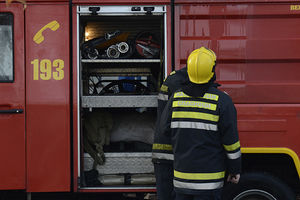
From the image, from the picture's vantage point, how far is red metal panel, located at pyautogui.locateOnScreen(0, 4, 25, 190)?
3.87m

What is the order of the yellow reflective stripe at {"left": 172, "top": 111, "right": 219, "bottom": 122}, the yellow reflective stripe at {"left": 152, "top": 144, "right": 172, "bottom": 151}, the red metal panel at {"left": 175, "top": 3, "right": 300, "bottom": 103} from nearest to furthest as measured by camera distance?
the yellow reflective stripe at {"left": 172, "top": 111, "right": 219, "bottom": 122}
the yellow reflective stripe at {"left": 152, "top": 144, "right": 172, "bottom": 151}
the red metal panel at {"left": 175, "top": 3, "right": 300, "bottom": 103}

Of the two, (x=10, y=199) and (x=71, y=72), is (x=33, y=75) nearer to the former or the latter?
(x=71, y=72)

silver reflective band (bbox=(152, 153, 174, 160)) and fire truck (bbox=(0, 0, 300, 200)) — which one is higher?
fire truck (bbox=(0, 0, 300, 200))

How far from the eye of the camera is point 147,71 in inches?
195

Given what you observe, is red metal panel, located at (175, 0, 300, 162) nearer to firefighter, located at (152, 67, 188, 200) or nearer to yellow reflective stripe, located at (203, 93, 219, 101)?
firefighter, located at (152, 67, 188, 200)

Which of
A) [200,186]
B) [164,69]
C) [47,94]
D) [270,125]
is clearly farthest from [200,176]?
[47,94]

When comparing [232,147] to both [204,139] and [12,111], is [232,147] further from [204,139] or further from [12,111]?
[12,111]

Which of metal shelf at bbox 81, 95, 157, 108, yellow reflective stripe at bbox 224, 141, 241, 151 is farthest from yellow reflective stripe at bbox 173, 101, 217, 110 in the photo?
metal shelf at bbox 81, 95, 157, 108

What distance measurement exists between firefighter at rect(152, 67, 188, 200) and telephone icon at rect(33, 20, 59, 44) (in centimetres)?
130

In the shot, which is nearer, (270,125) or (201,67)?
(201,67)

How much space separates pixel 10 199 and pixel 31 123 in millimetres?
1609

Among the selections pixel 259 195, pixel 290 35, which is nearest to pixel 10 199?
pixel 259 195

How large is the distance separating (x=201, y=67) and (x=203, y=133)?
0.48 metres

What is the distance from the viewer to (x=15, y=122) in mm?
3865
